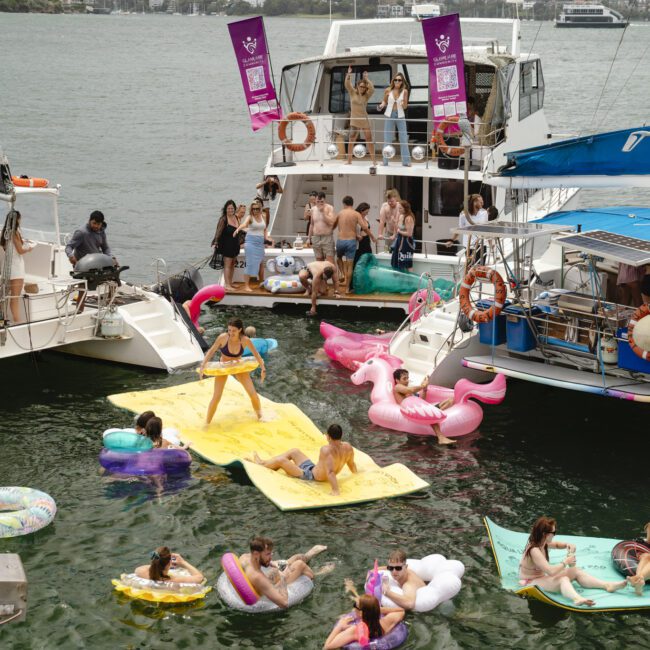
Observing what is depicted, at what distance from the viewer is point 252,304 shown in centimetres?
2180

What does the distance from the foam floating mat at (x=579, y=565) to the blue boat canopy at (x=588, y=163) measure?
556 centimetres

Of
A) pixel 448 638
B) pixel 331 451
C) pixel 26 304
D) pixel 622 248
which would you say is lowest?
pixel 448 638

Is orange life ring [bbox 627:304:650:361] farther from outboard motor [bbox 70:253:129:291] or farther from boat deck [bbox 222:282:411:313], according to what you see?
outboard motor [bbox 70:253:129:291]

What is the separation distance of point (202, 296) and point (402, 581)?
9356 millimetres

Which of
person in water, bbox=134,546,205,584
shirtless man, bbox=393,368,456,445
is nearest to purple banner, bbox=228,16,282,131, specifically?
shirtless man, bbox=393,368,456,445

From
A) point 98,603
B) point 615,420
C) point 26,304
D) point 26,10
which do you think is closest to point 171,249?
point 26,304

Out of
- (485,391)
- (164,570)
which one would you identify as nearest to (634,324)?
(485,391)

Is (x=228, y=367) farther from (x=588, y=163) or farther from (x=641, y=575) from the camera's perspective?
(x=641, y=575)

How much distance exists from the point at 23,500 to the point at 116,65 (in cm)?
7426

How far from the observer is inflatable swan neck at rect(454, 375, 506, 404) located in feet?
52.1

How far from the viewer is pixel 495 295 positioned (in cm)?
1591

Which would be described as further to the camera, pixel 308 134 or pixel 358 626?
pixel 308 134

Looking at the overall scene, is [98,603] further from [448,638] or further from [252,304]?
[252,304]

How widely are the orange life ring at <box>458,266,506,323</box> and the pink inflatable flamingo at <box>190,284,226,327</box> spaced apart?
5275mm
